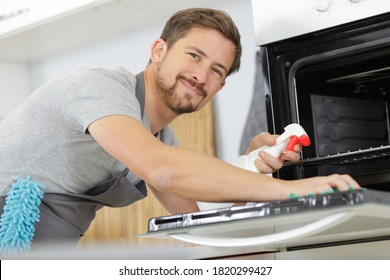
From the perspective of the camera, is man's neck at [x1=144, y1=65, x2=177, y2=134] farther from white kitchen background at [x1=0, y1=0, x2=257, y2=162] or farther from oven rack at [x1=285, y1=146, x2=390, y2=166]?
white kitchen background at [x1=0, y1=0, x2=257, y2=162]

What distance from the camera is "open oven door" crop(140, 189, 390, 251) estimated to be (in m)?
1.04

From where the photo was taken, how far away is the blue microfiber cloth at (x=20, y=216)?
61.5 inches

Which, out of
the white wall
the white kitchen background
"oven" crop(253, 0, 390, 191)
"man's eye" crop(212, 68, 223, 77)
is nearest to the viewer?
"oven" crop(253, 0, 390, 191)

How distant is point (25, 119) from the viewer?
65.7 inches

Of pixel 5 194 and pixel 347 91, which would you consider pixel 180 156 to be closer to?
Result: pixel 5 194

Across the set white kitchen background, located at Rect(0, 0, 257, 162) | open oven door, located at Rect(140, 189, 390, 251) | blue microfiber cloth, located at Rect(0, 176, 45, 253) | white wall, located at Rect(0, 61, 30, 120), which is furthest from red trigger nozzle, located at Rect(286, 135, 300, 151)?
white wall, located at Rect(0, 61, 30, 120)

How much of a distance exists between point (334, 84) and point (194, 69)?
0.38 metres

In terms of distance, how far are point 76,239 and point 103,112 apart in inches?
18.3

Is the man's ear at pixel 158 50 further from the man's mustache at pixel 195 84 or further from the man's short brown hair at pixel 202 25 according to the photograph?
the man's mustache at pixel 195 84

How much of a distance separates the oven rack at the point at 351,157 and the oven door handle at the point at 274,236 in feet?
1.03

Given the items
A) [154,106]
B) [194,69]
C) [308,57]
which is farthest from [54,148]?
[308,57]

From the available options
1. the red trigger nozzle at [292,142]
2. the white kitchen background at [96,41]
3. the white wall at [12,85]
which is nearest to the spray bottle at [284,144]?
the red trigger nozzle at [292,142]
